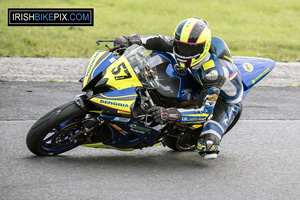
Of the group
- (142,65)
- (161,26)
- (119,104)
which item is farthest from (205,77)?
(161,26)

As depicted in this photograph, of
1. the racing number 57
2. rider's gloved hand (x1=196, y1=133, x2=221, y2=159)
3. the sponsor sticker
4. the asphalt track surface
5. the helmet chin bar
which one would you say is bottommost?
the asphalt track surface

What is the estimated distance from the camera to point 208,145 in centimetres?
510

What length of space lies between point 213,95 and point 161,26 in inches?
366

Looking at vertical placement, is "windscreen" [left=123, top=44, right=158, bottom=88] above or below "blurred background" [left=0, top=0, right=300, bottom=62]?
above

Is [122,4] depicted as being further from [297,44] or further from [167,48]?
[167,48]

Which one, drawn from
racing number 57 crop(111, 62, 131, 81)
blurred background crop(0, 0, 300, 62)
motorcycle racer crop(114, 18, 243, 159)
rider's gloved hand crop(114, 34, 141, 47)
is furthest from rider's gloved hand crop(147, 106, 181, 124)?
blurred background crop(0, 0, 300, 62)

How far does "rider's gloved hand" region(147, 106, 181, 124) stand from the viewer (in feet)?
15.5

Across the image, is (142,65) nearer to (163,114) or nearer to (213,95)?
(163,114)

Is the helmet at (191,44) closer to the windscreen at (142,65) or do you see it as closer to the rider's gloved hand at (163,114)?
the windscreen at (142,65)

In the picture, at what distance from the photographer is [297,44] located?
13.3 m

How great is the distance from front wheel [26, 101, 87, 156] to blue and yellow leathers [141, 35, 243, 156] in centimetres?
99

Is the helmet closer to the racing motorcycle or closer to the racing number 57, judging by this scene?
the racing motorcycle

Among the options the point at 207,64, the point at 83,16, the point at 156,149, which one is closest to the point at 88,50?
the point at 83,16

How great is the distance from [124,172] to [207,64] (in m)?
1.29
